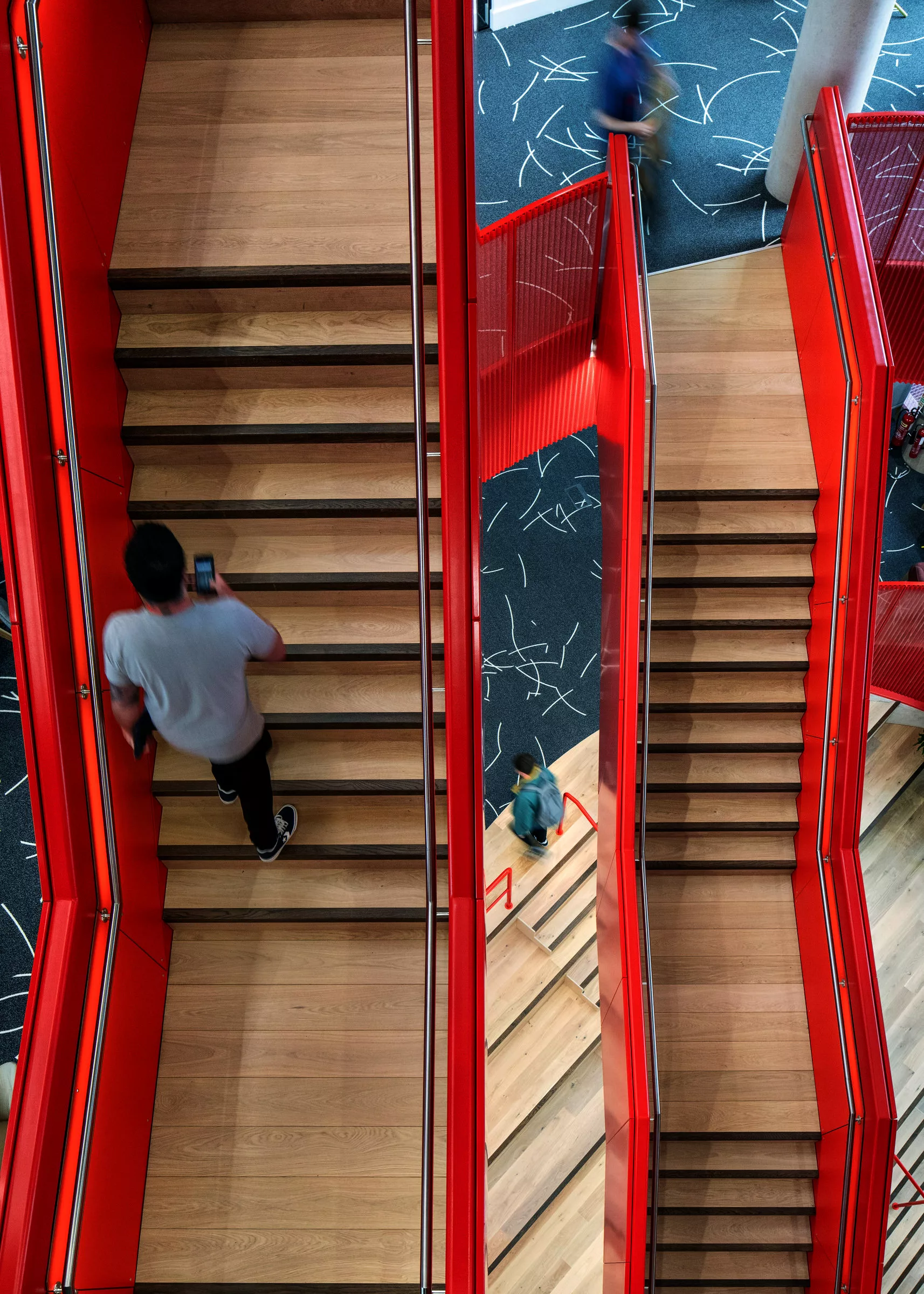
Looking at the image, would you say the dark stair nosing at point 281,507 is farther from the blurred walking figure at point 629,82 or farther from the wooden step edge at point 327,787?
the blurred walking figure at point 629,82

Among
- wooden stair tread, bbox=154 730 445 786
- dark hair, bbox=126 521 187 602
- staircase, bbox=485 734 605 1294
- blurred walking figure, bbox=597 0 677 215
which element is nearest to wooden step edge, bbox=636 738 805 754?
staircase, bbox=485 734 605 1294

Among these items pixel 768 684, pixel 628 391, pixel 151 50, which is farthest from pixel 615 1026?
pixel 151 50

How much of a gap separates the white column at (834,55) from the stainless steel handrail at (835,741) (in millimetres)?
2138

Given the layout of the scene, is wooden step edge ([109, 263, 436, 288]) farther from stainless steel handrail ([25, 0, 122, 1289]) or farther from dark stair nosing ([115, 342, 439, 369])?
stainless steel handrail ([25, 0, 122, 1289])

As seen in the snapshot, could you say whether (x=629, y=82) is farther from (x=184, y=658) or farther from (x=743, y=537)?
(x=184, y=658)

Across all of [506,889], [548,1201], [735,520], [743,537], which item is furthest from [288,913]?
[548,1201]

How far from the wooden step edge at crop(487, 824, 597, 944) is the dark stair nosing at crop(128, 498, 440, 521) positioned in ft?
14.5

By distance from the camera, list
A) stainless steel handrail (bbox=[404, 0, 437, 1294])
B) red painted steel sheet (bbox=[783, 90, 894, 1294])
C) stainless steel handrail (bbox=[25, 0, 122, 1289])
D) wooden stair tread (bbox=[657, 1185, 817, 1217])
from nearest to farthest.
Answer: stainless steel handrail (bbox=[25, 0, 122, 1289]), stainless steel handrail (bbox=[404, 0, 437, 1294]), red painted steel sheet (bbox=[783, 90, 894, 1294]), wooden stair tread (bbox=[657, 1185, 817, 1217])

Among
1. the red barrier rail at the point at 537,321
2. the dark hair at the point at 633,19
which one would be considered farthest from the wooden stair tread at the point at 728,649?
the dark hair at the point at 633,19

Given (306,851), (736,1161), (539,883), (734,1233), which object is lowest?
(734,1233)

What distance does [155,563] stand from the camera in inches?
132

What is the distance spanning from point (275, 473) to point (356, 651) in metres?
0.87

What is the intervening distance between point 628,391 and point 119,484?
10.0 ft

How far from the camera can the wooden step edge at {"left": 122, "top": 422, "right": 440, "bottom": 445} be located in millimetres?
4551
